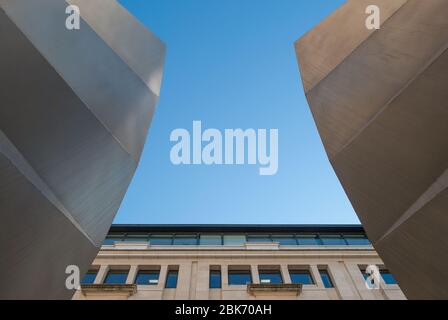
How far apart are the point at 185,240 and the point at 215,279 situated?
595cm

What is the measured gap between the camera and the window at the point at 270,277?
24680mm

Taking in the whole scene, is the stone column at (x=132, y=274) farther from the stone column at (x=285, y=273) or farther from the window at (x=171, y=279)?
the stone column at (x=285, y=273)

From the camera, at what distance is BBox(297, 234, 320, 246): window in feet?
98.1

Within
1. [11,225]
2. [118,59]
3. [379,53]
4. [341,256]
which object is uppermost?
[341,256]

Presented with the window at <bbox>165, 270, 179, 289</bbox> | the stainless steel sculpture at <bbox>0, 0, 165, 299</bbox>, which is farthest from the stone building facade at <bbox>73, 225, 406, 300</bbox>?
the stainless steel sculpture at <bbox>0, 0, 165, 299</bbox>

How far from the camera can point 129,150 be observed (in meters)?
11.2

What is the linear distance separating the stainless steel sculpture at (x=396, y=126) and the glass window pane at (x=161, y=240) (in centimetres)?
2158

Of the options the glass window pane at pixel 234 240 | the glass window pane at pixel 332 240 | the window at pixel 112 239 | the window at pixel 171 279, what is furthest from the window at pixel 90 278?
the glass window pane at pixel 332 240

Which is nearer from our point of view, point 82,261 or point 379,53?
point 379,53

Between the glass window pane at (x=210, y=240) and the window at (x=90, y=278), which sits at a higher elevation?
the glass window pane at (x=210, y=240)

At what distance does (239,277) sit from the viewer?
1003 inches

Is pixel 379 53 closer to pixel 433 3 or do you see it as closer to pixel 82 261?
pixel 433 3
